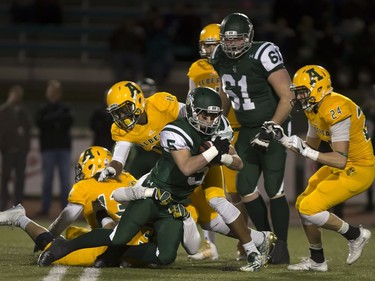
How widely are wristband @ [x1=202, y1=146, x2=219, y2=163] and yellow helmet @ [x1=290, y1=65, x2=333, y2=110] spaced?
89 cm

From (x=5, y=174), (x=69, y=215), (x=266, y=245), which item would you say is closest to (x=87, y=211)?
(x=69, y=215)

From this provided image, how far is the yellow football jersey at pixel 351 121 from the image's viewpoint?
24.3ft

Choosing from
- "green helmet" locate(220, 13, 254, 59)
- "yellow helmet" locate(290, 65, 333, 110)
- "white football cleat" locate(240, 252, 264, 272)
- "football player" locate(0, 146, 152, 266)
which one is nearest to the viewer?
"white football cleat" locate(240, 252, 264, 272)

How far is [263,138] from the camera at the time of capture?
7.34 m

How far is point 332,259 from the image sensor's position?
8.55 m

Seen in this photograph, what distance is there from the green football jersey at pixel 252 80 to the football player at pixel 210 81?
0.90 ft

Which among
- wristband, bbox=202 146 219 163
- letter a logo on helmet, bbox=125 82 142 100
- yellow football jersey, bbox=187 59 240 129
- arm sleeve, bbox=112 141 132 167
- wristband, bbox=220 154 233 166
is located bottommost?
arm sleeve, bbox=112 141 132 167

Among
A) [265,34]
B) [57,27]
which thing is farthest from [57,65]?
[265,34]

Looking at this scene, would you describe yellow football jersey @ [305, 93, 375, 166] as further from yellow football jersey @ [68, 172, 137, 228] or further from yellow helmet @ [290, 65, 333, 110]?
yellow football jersey @ [68, 172, 137, 228]

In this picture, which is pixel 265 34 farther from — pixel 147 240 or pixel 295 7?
pixel 147 240

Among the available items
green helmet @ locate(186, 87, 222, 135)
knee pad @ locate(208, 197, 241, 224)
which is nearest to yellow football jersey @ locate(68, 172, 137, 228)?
knee pad @ locate(208, 197, 241, 224)

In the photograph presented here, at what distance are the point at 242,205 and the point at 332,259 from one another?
89cm

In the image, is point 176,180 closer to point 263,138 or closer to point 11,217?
point 263,138

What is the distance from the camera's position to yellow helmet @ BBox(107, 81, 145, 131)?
7.48 meters
